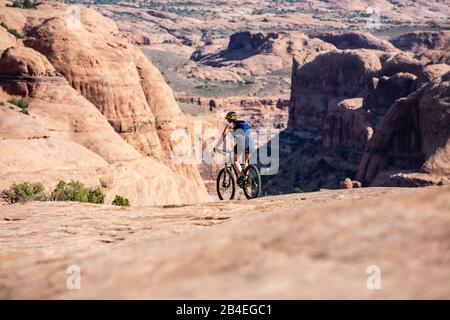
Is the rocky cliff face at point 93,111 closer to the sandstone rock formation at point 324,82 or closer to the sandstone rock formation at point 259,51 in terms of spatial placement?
the sandstone rock formation at point 324,82

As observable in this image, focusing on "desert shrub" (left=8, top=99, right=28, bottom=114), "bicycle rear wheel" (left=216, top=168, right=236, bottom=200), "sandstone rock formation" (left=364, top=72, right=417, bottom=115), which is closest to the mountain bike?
"bicycle rear wheel" (left=216, top=168, right=236, bottom=200)

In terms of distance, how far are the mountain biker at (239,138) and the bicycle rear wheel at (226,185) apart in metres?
0.40

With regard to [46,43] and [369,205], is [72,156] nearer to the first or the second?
[46,43]

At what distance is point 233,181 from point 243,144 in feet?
5.08

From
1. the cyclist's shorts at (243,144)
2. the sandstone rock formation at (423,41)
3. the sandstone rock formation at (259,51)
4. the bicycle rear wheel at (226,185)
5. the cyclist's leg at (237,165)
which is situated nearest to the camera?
the cyclist's shorts at (243,144)

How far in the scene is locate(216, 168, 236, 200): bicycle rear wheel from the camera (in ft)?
54.8

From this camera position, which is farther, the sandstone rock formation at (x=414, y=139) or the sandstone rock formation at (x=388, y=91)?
the sandstone rock formation at (x=388, y=91)

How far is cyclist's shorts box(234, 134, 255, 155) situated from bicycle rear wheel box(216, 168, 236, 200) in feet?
3.72

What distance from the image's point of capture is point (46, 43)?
50.8m

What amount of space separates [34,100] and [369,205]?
43.4m

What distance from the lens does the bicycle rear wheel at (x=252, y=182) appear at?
16.2 meters

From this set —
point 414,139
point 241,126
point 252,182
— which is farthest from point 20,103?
point 414,139

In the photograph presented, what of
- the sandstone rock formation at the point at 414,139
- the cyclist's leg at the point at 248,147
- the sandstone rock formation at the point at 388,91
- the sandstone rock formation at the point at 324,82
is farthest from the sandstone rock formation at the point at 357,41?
the cyclist's leg at the point at 248,147
